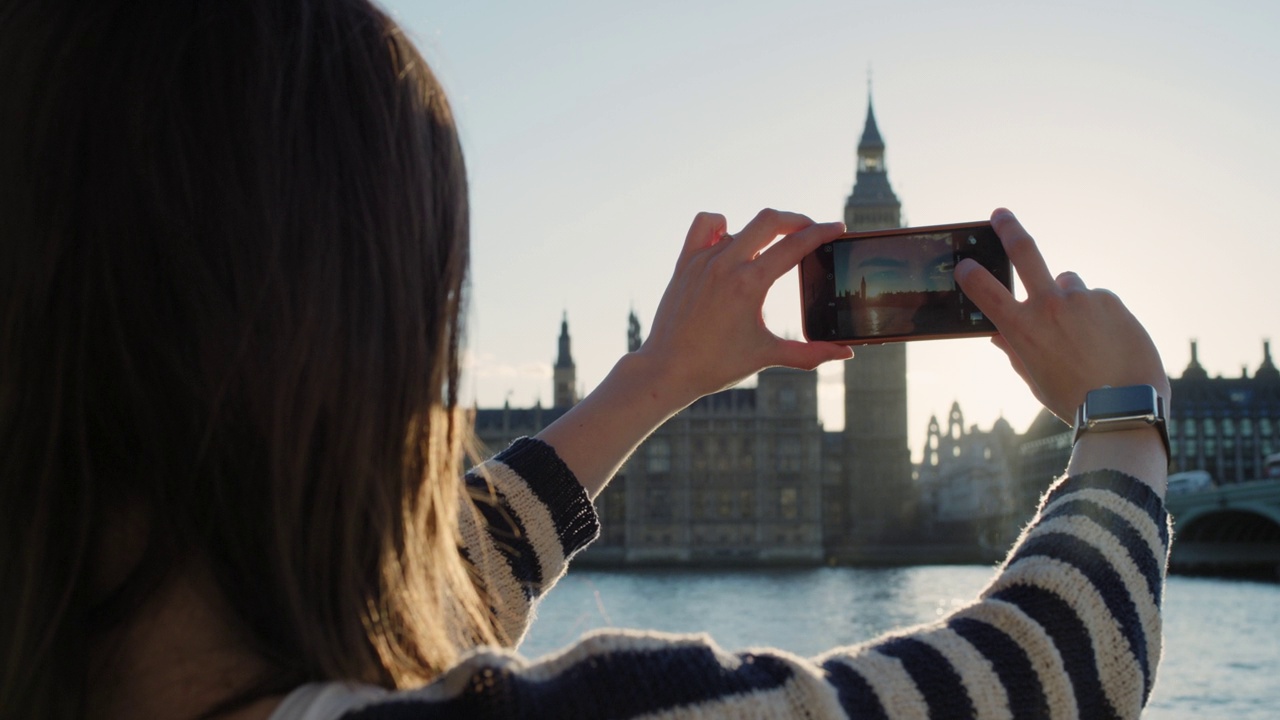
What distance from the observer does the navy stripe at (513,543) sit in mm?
998

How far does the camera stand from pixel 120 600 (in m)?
0.59

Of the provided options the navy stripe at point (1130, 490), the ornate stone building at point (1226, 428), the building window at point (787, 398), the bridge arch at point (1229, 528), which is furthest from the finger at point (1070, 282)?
the ornate stone building at point (1226, 428)

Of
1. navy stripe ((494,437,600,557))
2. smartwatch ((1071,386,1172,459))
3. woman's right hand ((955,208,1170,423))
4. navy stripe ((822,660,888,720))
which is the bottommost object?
navy stripe ((822,660,888,720))

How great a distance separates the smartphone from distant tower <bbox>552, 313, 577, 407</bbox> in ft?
141

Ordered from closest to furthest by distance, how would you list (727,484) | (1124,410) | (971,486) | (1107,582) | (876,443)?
(1107,582) < (1124,410) < (727,484) < (876,443) < (971,486)

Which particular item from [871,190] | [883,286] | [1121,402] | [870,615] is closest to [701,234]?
[883,286]

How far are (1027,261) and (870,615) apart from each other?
63.9 feet

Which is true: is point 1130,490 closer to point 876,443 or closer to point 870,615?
point 870,615

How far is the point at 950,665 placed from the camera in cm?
63

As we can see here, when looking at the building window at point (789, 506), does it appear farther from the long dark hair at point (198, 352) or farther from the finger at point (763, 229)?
the long dark hair at point (198, 352)

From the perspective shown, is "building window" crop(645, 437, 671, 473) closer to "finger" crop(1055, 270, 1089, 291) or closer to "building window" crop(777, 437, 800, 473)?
"building window" crop(777, 437, 800, 473)

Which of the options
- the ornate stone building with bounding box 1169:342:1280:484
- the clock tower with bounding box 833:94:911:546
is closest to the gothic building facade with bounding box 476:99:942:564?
the clock tower with bounding box 833:94:911:546

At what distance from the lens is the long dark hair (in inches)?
22.7

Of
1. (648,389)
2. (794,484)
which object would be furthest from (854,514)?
(648,389)
